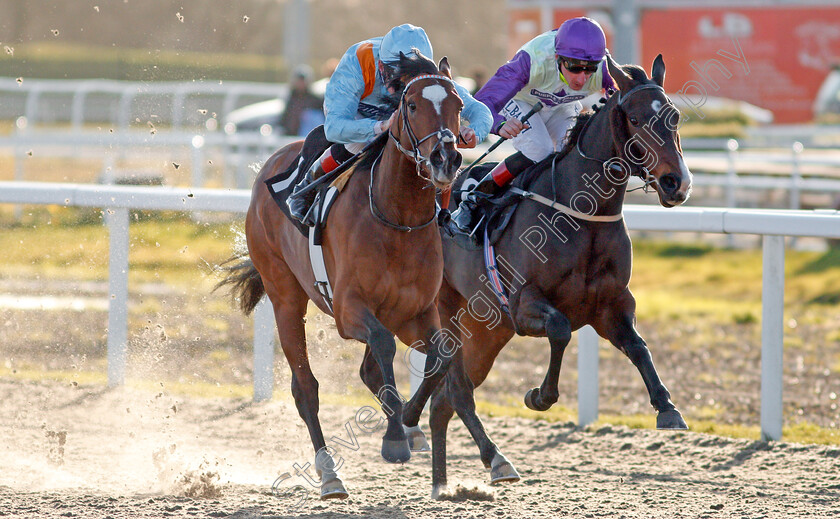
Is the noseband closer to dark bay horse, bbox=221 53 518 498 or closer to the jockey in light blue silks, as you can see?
dark bay horse, bbox=221 53 518 498

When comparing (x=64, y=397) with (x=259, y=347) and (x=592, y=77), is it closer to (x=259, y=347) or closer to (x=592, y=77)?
(x=259, y=347)

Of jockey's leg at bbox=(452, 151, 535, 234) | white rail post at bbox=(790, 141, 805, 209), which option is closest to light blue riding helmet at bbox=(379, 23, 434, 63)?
jockey's leg at bbox=(452, 151, 535, 234)

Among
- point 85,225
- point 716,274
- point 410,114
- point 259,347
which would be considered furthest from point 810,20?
point 410,114

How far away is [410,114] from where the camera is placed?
3.96m

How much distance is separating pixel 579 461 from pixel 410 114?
7.33 ft

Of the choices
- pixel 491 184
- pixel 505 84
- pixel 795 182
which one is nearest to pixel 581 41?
pixel 505 84

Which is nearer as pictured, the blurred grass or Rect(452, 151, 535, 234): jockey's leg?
Rect(452, 151, 535, 234): jockey's leg

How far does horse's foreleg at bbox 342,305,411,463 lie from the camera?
4141 millimetres

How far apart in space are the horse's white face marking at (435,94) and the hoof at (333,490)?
158 centimetres

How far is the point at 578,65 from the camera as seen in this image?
4.72 m

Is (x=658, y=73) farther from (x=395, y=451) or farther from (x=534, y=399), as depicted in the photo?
(x=395, y=451)

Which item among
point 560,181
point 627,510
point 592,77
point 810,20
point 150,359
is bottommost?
point 627,510

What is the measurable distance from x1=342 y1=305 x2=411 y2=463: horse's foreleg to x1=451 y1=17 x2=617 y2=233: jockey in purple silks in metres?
1.13

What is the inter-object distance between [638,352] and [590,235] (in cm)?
53
